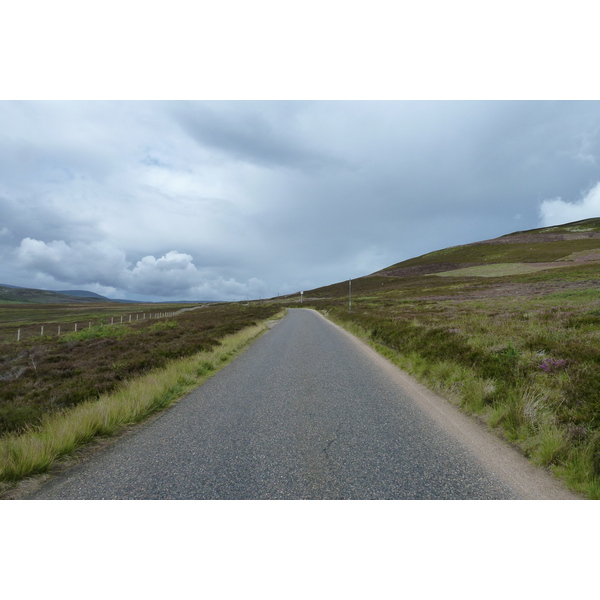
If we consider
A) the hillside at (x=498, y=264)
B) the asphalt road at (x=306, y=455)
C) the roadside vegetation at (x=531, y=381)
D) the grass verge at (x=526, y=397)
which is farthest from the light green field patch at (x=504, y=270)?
the asphalt road at (x=306, y=455)

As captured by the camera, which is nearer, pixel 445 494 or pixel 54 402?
pixel 445 494

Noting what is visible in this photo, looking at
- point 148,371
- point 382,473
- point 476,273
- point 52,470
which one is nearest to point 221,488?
point 382,473

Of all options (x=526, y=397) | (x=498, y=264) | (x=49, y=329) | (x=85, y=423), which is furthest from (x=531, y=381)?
(x=498, y=264)

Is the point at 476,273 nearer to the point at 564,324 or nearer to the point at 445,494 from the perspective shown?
the point at 564,324

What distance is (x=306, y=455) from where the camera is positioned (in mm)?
4879

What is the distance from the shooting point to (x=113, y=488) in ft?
13.3

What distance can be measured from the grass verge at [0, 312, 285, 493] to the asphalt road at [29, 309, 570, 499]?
41 cm

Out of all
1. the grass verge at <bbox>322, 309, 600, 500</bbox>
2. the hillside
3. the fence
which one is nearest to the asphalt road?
the grass verge at <bbox>322, 309, 600, 500</bbox>

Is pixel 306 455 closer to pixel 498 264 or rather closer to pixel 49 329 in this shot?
pixel 49 329

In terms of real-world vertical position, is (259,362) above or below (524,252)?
below

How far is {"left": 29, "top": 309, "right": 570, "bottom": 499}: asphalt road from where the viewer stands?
13.1ft

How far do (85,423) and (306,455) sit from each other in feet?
13.7

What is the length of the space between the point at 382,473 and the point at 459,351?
7123 millimetres

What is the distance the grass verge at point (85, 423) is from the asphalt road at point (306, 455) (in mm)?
411
